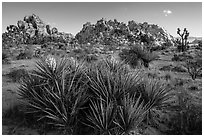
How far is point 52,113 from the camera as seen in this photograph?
4.09m

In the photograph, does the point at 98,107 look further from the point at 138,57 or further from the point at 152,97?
the point at 138,57

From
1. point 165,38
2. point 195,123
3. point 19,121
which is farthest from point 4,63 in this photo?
point 165,38

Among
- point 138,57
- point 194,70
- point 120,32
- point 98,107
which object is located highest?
point 120,32

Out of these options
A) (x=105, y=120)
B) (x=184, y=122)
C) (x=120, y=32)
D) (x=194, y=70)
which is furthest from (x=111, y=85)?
(x=120, y=32)

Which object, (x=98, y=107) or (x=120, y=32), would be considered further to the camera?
(x=120, y=32)

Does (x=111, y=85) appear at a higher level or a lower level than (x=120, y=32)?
lower

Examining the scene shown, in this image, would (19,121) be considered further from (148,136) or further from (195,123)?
(195,123)

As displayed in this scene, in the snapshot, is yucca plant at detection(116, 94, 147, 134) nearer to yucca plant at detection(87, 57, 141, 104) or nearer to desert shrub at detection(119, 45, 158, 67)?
yucca plant at detection(87, 57, 141, 104)

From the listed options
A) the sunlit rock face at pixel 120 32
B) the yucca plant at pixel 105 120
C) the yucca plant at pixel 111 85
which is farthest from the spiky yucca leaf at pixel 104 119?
the sunlit rock face at pixel 120 32

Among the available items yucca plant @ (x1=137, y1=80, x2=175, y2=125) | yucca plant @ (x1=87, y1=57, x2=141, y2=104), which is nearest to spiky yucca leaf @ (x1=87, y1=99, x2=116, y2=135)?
yucca plant @ (x1=87, y1=57, x2=141, y2=104)

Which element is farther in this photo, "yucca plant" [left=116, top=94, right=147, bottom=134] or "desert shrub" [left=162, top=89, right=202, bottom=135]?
"desert shrub" [left=162, top=89, right=202, bottom=135]

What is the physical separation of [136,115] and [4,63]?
434 inches

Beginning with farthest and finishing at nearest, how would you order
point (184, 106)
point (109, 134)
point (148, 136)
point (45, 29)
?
point (45, 29) < point (184, 106) < point (148, 136) < point (109, 134)

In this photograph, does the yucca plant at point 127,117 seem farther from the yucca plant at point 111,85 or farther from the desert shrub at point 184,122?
the desert shrub at point 184,122
